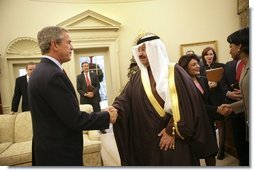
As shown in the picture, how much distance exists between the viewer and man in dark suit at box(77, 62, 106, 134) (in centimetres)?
178

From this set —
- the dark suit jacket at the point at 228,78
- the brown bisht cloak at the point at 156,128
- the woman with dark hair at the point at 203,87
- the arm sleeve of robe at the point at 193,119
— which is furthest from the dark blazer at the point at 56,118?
the dark suit jacket at the point at 228,78

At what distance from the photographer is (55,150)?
1.45 m

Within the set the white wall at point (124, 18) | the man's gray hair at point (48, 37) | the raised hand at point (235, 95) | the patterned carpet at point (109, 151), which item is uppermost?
the white wall at point (124, 18)

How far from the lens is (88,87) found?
179cm

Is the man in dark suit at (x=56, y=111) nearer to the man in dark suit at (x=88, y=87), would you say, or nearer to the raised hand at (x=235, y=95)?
the man in dark suit at (x=88, y=87)

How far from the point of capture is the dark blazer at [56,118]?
4.49 ft

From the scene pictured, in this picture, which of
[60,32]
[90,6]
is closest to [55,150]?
[60,32]

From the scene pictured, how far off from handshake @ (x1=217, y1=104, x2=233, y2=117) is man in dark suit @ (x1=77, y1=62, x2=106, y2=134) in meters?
0.83

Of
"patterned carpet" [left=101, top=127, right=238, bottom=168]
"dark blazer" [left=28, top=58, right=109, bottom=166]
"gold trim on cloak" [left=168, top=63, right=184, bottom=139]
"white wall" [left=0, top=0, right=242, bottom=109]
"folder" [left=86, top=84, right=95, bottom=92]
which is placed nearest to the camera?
"dark blazer" [left=28, top=58, right=109, bottom=166]

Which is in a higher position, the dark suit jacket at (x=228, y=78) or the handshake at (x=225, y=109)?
the dark suit jacket at (x=228, y=78)

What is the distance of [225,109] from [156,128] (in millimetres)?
461

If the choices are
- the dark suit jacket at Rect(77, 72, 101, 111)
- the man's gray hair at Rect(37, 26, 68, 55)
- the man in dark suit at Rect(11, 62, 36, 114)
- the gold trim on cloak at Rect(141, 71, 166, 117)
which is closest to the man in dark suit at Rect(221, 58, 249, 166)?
the gold trim on cloak at Rect(141, 71, 166, 117)

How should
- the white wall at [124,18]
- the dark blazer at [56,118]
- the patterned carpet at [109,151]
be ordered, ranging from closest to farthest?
the dark blazer at [56,118] → the white wall at [124,18] → the patterned carpet at [109,151]

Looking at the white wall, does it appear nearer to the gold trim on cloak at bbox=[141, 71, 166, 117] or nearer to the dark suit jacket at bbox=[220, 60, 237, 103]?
the gold trim on cloak at bbox=[141, 71, 166, 117]
